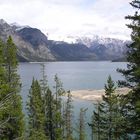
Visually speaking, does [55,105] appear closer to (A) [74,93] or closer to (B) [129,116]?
(B) [129,116]

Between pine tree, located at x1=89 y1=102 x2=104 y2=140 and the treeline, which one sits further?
pine tree, located at x1=89 y1=102 x2=104 y2=140

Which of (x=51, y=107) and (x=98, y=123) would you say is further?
(x=51, y=107)

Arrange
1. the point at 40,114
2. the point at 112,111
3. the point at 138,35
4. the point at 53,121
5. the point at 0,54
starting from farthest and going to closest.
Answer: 1. the point at 53,121
2. the point at 40,114
3. the point at 112,111
4. the point at 0,54
5. the point at 138,35

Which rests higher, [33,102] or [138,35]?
[138,35]

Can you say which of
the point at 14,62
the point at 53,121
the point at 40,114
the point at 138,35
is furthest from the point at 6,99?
the point at 53,121

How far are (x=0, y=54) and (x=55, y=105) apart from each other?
30633 mm

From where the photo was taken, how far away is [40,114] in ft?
174

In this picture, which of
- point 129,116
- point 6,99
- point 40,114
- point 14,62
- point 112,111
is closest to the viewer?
point 6,99

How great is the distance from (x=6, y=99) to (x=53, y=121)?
5011cm

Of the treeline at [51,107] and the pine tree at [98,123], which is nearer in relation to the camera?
the treeline at [51,107]

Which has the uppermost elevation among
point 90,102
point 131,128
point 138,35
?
point 138,35

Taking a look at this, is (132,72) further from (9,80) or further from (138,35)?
(9,80)

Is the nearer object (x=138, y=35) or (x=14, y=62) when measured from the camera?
(x=138, y=35)

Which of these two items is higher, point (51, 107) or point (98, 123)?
point (51, 107)
